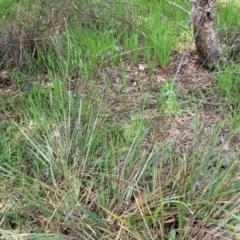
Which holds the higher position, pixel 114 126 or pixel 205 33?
pixel 205 33

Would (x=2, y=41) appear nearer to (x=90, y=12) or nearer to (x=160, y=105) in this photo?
(x=90, y=12)

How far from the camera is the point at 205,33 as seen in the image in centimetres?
332

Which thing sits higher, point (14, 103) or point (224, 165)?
point (224, 165)

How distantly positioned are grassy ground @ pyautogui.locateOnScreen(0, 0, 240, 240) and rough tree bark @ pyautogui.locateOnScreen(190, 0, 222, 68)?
0.10 m

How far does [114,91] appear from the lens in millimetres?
3166

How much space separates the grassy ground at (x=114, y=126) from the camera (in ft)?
6.66

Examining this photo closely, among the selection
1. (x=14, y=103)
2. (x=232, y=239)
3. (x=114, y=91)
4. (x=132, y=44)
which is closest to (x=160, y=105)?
(x=114, y=91)

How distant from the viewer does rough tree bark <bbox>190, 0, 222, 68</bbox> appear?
3.20m

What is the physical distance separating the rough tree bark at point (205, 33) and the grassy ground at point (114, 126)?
10cm

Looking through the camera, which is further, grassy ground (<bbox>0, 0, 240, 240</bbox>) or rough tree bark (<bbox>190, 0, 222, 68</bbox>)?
rough tree bark (<bbox>190, 0, 222, 68</bbox>)

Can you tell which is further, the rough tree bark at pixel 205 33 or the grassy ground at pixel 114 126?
the rough tree bark at pixel 205 33

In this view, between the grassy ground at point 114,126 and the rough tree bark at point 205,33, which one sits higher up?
the rough tree bark at point 205,33

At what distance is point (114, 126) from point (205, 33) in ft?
3.75

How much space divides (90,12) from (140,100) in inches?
48.2
